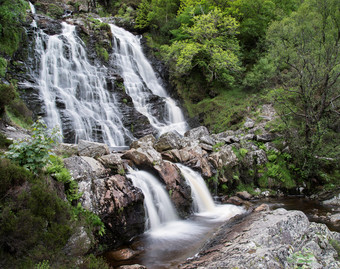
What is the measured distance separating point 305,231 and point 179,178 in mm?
5179

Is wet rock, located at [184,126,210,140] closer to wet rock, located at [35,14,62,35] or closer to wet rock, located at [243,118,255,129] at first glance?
wet rock, located at [243,118,255,129]

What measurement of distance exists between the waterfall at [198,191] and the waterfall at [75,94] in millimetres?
5906

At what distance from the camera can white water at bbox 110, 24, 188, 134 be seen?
1872 cm

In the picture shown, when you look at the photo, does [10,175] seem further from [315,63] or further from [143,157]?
[315,63]

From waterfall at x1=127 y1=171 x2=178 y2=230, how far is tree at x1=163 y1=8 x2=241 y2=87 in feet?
43.9

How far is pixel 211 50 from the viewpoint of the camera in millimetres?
20625

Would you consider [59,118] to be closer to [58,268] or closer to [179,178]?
[179,178]

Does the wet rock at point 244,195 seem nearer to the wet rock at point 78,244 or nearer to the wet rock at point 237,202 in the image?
the wet rock at point 237,202

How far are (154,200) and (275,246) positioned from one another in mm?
4754

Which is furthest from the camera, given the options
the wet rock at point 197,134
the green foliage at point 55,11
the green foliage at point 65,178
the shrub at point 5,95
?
the green foliage at point 55,11

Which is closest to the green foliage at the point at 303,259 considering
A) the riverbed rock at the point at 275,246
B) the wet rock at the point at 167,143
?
the riverbed rock at the point at 275,246

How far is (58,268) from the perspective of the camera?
3.72 m

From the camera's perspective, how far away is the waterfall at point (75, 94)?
14.0 metres

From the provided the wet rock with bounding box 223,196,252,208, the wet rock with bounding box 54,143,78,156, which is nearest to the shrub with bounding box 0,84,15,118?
the wet rock with bounding box 54,143,78,156
